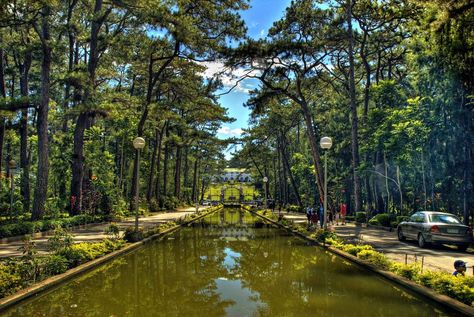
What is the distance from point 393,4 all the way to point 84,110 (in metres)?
19.3

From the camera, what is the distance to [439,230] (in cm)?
1444

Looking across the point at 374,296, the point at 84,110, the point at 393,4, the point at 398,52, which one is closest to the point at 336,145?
the point at 398,52

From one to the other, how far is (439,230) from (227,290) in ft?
31.0

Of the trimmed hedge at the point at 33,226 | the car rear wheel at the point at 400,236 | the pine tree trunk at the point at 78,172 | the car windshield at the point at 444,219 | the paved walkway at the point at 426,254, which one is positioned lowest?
the paved walkway at the point at 426,254

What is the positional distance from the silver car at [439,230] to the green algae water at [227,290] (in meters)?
4.03

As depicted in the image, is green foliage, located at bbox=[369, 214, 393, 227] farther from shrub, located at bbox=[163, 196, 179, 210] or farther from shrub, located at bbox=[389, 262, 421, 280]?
shrub, located at bbox=[163, 196, 179, 210]

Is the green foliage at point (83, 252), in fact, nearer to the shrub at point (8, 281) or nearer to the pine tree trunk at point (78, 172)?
the shrub at point (8, 281)

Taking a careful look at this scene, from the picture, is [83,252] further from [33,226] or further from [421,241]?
[421,241]

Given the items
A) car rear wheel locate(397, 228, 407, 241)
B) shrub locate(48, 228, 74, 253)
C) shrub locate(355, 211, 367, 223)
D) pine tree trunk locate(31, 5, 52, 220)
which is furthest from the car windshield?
pine tree trunk locate(31, 5, 52, 220)

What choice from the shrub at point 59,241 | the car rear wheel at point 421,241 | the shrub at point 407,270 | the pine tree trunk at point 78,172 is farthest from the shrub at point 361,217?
the shrub at point 59,241

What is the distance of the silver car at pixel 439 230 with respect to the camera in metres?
14.2

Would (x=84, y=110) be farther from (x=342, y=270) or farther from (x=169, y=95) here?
(x=169, y=95)

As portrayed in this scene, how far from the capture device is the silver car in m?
14.2

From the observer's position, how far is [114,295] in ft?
26.8
